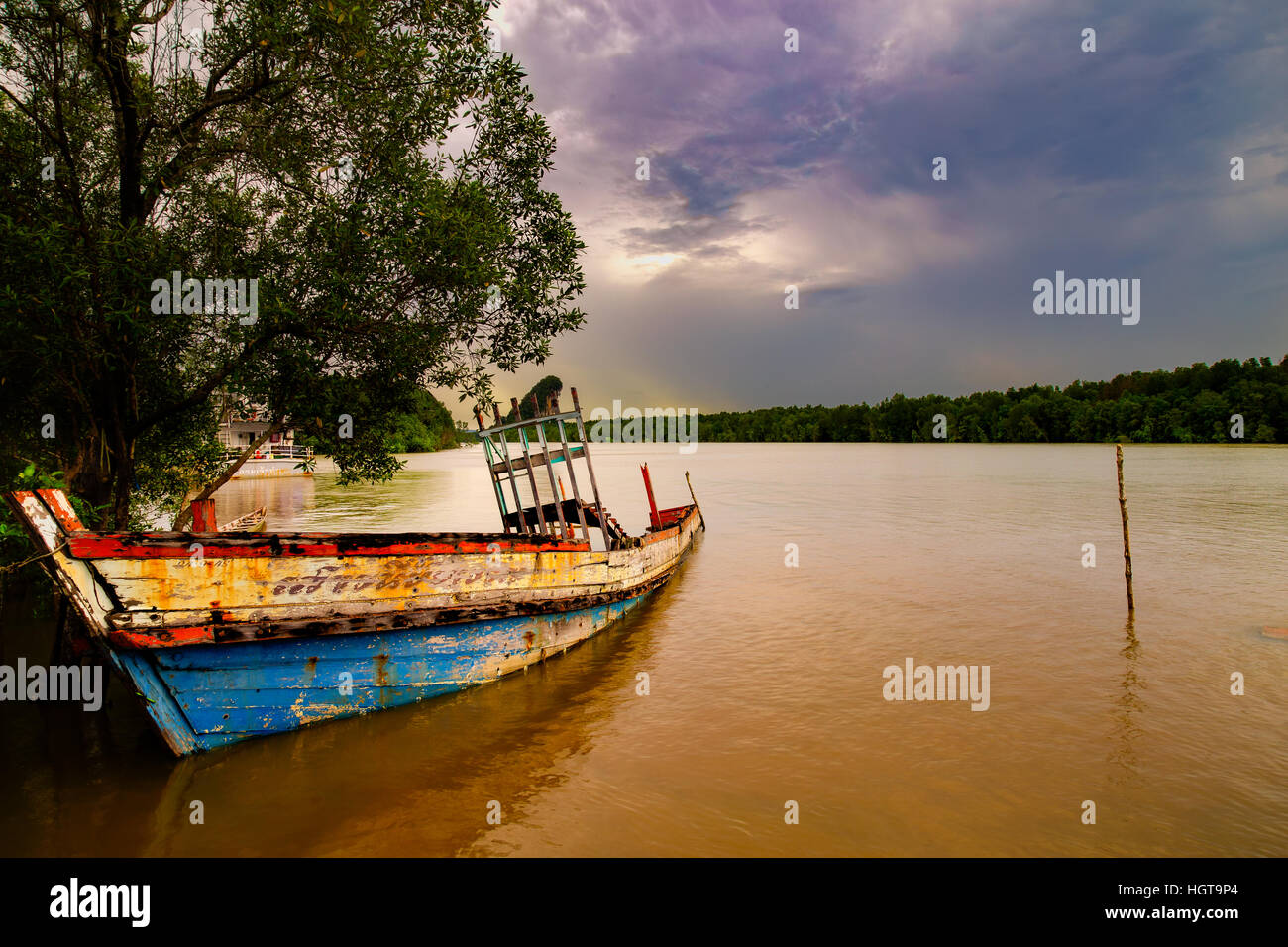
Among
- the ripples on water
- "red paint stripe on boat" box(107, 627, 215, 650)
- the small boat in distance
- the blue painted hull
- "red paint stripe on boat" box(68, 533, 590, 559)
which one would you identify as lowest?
the ripples on water

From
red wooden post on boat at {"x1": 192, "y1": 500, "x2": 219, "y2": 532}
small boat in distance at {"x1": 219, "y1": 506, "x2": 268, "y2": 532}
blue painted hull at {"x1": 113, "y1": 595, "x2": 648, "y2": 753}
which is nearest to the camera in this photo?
blue painted hull at {"x1": 113, "y1": 595, "x2": 648, "y2": 753}

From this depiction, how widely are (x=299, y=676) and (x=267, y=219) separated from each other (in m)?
7.04

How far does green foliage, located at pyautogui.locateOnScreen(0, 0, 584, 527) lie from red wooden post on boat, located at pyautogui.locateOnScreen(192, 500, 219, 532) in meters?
0.98

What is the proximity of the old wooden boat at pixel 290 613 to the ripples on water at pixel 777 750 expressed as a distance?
448 mm

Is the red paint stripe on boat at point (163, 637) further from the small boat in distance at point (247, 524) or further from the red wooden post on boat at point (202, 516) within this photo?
the small boat in distance at point (247, 524)

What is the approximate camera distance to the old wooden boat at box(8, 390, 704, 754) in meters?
5.98

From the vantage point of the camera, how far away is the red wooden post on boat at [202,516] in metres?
8.63

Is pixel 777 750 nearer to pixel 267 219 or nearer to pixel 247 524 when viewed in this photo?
pixel 267 219

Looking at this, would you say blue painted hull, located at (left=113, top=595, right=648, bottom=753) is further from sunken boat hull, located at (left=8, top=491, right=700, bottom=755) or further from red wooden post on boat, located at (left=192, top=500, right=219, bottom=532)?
red wooden post on boat, located at (left=192, top=500, right=219, bottom=532)

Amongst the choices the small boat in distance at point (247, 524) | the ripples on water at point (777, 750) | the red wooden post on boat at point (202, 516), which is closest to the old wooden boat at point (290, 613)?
the ripples on water at point (777, 750)

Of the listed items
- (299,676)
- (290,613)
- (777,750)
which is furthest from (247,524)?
(777,750)

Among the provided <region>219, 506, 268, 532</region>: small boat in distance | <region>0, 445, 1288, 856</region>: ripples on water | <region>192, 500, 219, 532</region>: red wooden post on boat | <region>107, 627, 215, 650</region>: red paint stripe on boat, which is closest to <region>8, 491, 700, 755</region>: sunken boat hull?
<region>107, 627, 215, 650</region>: red paint stripe on boat
